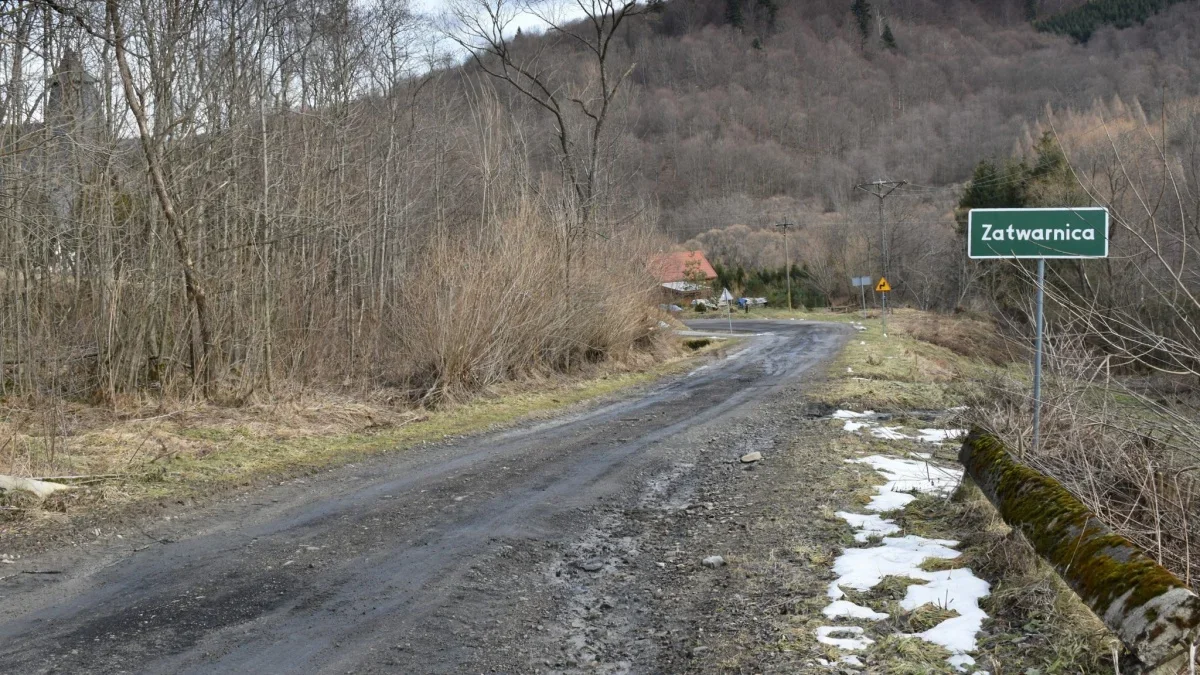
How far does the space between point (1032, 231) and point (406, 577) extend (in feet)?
17.4

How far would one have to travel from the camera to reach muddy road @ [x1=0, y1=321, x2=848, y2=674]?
4836mm

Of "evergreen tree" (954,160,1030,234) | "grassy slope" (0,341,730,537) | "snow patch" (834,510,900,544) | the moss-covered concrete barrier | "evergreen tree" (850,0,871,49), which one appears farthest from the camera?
"evergreen tree" (850,0,871,49)

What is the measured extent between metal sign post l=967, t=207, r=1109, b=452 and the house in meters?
18.0

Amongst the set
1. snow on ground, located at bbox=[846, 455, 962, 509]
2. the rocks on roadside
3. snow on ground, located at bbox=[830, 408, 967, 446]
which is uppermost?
snow on ground, located at bbox=[846, 455, 962, 509]

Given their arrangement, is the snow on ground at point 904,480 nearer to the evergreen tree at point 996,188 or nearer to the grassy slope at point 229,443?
the grassy slope at point 229,443

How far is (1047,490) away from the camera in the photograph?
5617mm

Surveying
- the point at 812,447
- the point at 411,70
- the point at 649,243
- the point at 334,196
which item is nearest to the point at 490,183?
the point at 334,196

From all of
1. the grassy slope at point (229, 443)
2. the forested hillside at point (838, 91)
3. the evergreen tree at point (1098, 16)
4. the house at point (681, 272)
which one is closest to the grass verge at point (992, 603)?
the grassy slope at point (229, 443)

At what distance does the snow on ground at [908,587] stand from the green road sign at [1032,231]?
6.71ft

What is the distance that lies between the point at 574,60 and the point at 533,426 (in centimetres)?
2313

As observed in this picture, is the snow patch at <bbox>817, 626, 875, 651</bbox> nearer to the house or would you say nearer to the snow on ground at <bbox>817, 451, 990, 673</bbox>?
the snow on ground at <bbox>817, 451, 990, 673</bbox>

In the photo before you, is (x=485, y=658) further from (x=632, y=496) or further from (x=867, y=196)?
(x=867, y=196)

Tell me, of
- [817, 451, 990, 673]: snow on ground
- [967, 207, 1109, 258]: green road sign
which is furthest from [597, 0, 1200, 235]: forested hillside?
[817, 451, 990, 673]: snow on ground

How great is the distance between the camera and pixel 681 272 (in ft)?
154
